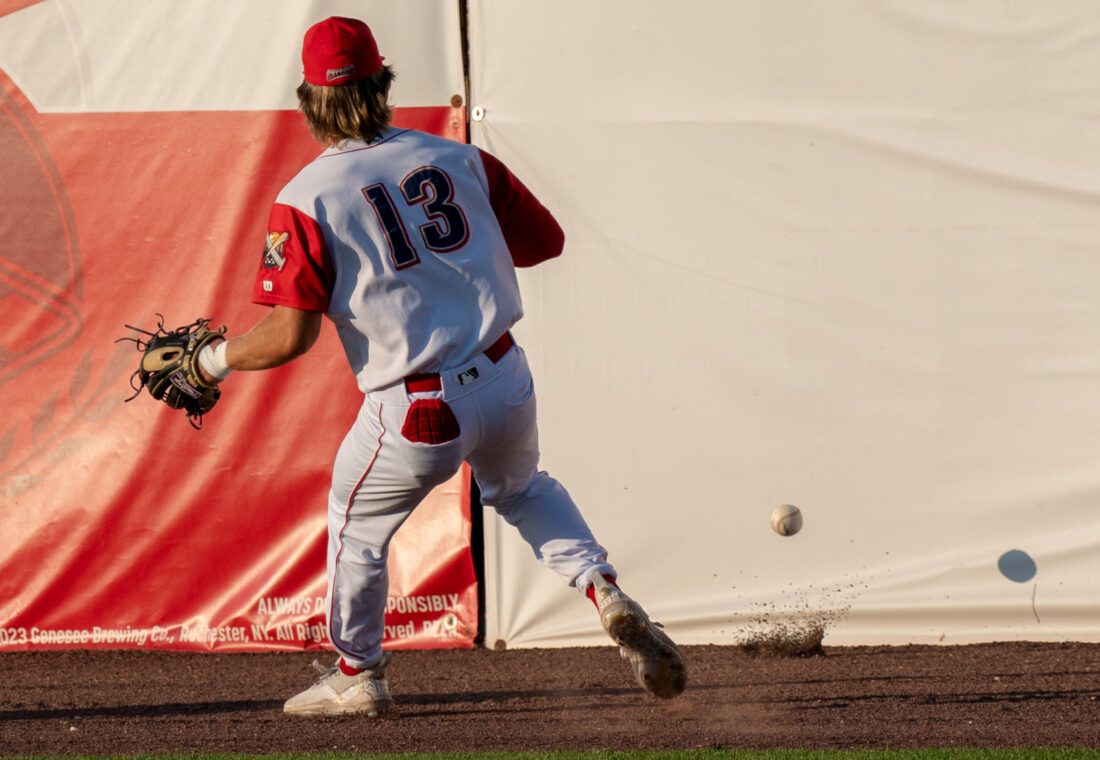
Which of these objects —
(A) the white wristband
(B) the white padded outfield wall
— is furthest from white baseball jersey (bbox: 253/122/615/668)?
(B) the white padded outfield wall

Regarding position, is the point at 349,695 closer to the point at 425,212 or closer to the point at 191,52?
the point at 425,212

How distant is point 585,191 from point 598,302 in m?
0.50

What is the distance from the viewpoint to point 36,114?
6.17 meters

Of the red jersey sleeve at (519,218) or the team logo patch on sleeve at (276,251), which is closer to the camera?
the team logo patch on sleeve at (276,251)

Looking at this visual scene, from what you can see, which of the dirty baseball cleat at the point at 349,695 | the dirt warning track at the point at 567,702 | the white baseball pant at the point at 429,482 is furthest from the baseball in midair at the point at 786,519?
the dirty baseball cleat at the point at 349,695

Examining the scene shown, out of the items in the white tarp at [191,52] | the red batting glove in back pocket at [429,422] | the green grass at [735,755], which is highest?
the white tarp at [191,52]

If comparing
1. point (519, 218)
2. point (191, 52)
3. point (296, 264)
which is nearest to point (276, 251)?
point (296, 264)

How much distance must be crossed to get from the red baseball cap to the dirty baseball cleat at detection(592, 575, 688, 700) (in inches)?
67.9

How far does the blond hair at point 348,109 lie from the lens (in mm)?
3992

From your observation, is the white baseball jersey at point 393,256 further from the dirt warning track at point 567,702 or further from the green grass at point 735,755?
the dirt warning track at point 567,702

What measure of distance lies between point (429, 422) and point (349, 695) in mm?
1144

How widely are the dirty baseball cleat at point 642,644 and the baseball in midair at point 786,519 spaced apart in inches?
76.3

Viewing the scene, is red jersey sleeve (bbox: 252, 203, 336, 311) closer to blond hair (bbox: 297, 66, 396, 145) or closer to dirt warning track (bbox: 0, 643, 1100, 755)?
blond hair (bbox: 297, 66, 396, 145)

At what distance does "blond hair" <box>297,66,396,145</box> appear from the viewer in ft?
13.1
